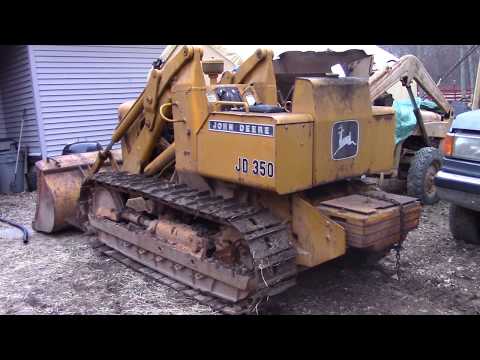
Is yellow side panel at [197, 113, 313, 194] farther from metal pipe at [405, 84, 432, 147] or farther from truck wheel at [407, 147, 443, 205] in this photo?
metal pipe at [405, 84, 432, 147]

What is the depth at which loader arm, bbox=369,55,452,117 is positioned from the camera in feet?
26.6

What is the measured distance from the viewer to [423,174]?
7.95m

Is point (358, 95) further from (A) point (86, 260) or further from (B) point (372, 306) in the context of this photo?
(A) point (86, 260)

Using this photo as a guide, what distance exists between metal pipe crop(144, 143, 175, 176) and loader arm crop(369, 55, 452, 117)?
3.59 meters

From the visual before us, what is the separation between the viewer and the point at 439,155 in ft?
26.7

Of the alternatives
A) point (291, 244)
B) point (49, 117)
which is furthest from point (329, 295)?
point (49, 117)

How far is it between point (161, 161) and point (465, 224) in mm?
3477

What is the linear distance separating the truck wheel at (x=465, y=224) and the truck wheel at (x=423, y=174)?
189 cm

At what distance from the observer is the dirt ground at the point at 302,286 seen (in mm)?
4590

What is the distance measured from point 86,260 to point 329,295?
2829mm

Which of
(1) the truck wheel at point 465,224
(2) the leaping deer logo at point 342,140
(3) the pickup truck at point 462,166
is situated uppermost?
(2) the leaping deer logo at point 342,140

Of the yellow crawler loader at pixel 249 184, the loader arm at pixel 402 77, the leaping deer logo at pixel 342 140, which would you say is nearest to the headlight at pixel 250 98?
the yellow crawler loader at pixel 249 184

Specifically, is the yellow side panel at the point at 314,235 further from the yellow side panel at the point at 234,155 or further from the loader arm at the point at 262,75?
the loader arm at the point at 262,75

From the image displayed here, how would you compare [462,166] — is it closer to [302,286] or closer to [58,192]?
[302,286]
